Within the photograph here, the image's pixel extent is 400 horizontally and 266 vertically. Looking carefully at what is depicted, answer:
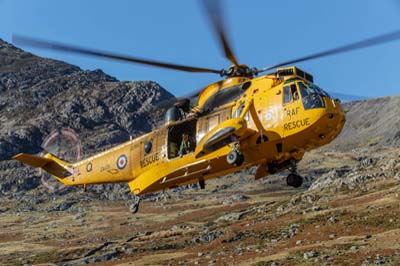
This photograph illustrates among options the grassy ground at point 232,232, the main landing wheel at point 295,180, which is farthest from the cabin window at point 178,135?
the grassy ground at point 232,232

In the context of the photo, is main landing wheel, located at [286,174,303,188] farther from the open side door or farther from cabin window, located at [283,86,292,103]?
cabin window, located at [283,86,292,103]

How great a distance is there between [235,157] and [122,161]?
9.46 m

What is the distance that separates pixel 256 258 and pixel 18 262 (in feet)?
142

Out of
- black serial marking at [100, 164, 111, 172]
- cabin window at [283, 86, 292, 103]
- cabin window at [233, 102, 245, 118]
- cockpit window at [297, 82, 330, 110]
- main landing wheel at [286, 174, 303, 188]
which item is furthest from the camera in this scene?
black serial marking at [100, 164, 111, 172]

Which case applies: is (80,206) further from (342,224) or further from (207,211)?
(342,224)

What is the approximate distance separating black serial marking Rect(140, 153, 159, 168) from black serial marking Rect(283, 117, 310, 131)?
7.81m

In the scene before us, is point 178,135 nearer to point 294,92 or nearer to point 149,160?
point 149,160

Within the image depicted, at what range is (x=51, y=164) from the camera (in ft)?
118

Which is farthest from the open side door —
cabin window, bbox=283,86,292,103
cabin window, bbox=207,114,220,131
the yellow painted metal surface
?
cabin window, bbox=283,86,292,103

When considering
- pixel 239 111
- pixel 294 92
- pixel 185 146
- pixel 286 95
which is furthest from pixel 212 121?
pixel 294 92

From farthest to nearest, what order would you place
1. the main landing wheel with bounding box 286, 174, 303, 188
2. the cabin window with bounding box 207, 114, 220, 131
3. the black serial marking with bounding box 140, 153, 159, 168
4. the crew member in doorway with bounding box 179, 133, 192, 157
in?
the black serial marking with bounding box 140, 153, 159, 168, the crew member in doorway with bounding box 179, 133, 192, 157, the cabin window with bounding box 207, 114, 220, 131, the main landing wheel with bounding box 286, 174, 303, 188

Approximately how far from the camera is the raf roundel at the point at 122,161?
30.3 metres

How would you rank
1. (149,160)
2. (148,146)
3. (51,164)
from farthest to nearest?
(51,164), (148,146), (149,160)

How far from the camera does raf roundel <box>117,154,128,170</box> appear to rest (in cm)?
3027
